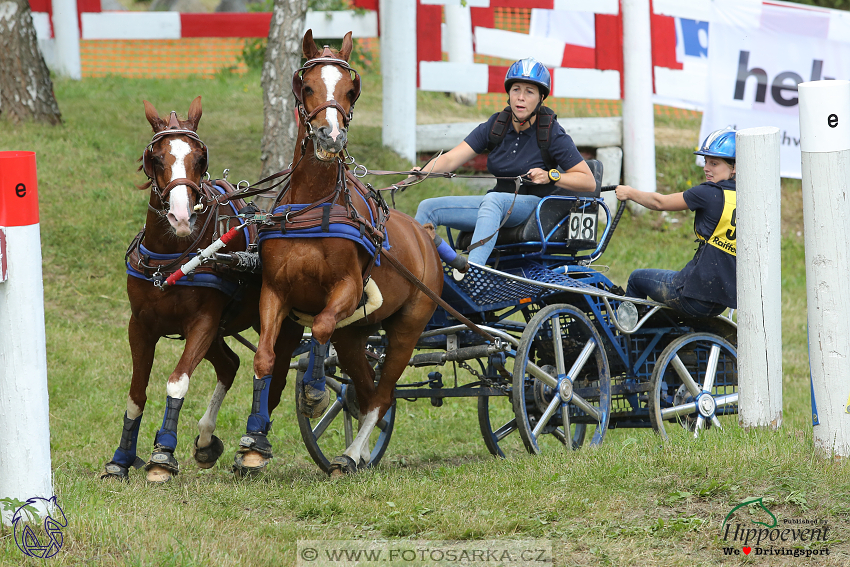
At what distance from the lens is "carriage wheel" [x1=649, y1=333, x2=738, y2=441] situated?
6402mm

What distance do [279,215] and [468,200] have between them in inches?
66.0

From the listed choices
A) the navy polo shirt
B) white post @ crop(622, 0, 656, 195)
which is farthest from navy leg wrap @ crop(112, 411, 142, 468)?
white post @ crop(622, 0, 656, 195)

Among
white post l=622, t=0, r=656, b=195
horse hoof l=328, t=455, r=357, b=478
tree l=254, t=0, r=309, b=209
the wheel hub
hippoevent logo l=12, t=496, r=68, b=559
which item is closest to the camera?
hippoevent logo l=12, t=496, r=68, b=559

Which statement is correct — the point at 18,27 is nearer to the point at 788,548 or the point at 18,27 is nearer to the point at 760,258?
the point at 760,258

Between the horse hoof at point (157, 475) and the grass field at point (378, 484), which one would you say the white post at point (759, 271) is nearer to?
the grass field at point (378, 484)

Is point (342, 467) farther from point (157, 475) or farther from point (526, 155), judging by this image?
point (526, 155)

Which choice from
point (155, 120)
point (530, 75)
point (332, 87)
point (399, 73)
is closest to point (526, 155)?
point (530, 75)

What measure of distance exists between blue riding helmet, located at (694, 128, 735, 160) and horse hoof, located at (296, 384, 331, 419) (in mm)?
2854

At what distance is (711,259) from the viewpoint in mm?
6180

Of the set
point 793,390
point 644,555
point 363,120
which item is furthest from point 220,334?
point 363,120

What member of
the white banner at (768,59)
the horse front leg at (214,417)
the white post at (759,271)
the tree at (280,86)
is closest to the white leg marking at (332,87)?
the horse front leg at (214,417)

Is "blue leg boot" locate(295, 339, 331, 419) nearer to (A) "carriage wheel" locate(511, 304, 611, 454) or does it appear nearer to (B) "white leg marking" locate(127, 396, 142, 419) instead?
(B) "white leg marking" locate(127, 396, 142, 419)

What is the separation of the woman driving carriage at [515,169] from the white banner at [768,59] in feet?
22.5

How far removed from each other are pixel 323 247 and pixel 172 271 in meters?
0.83
